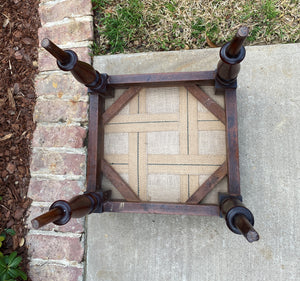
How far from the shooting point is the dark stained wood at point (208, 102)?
0.96 metres

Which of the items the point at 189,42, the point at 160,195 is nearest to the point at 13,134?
the point at 160,195

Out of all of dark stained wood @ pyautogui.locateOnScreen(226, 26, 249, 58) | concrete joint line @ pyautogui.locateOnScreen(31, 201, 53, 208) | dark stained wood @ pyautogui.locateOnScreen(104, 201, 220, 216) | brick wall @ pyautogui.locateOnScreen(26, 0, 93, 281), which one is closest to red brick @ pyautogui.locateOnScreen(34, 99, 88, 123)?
brick wall @ pyautogui.locateOnScreen(26, 0, 93, 281)

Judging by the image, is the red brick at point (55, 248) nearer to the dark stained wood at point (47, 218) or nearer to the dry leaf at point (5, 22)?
the dark stained wood at point (47, 218)

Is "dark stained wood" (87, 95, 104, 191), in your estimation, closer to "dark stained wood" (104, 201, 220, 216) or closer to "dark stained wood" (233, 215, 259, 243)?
"dark stained wood" (104, 201, 220, 216)

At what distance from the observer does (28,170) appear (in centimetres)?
127

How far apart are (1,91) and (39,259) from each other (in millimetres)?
908

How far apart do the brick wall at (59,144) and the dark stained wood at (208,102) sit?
567 mm

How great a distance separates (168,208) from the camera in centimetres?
90

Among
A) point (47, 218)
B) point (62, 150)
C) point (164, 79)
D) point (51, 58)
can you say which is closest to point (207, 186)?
point (164, 79)

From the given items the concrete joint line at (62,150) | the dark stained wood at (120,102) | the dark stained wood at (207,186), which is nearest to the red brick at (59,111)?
the concrete joint line at (62,150)

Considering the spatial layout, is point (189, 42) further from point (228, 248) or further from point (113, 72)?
point (228, 248)

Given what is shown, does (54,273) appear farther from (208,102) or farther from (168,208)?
(208,102)

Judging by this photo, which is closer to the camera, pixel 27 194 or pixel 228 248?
pixel 228 248

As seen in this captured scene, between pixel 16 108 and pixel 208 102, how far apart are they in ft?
3.33
